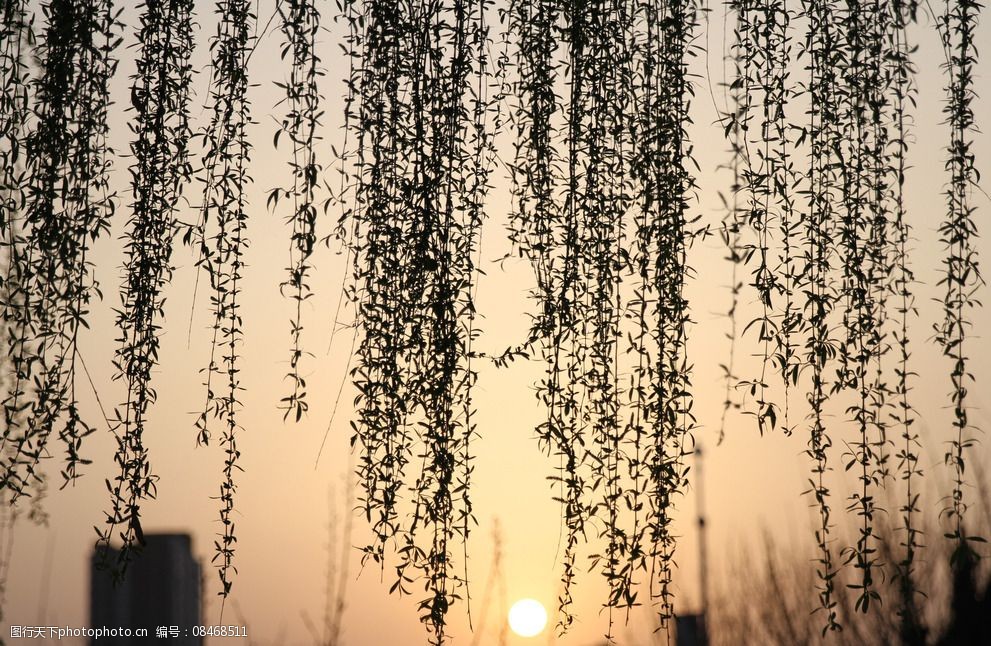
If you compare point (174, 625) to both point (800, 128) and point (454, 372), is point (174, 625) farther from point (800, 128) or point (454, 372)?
point (800, 128)

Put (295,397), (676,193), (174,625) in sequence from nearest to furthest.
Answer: (295,397) < (676,193) < (174,625)

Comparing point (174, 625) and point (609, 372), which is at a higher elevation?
point (609, 372)

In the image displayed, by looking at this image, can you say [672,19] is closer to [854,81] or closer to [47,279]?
[854,81]

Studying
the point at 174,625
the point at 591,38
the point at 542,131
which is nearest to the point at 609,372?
the point at 542,131

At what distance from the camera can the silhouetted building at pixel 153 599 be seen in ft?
9.00

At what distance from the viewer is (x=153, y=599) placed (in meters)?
2.80

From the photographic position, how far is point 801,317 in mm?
1870

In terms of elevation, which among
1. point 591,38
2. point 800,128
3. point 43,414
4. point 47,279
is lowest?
point 43,414

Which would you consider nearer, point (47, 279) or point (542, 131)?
point (47, 279)

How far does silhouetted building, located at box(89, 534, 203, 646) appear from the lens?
2.74 m

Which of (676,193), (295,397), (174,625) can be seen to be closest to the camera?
(295,397)

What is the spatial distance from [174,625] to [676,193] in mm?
1683

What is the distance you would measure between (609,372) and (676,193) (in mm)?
330

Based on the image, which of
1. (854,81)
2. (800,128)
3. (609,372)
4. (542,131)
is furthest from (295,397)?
(854,81)
